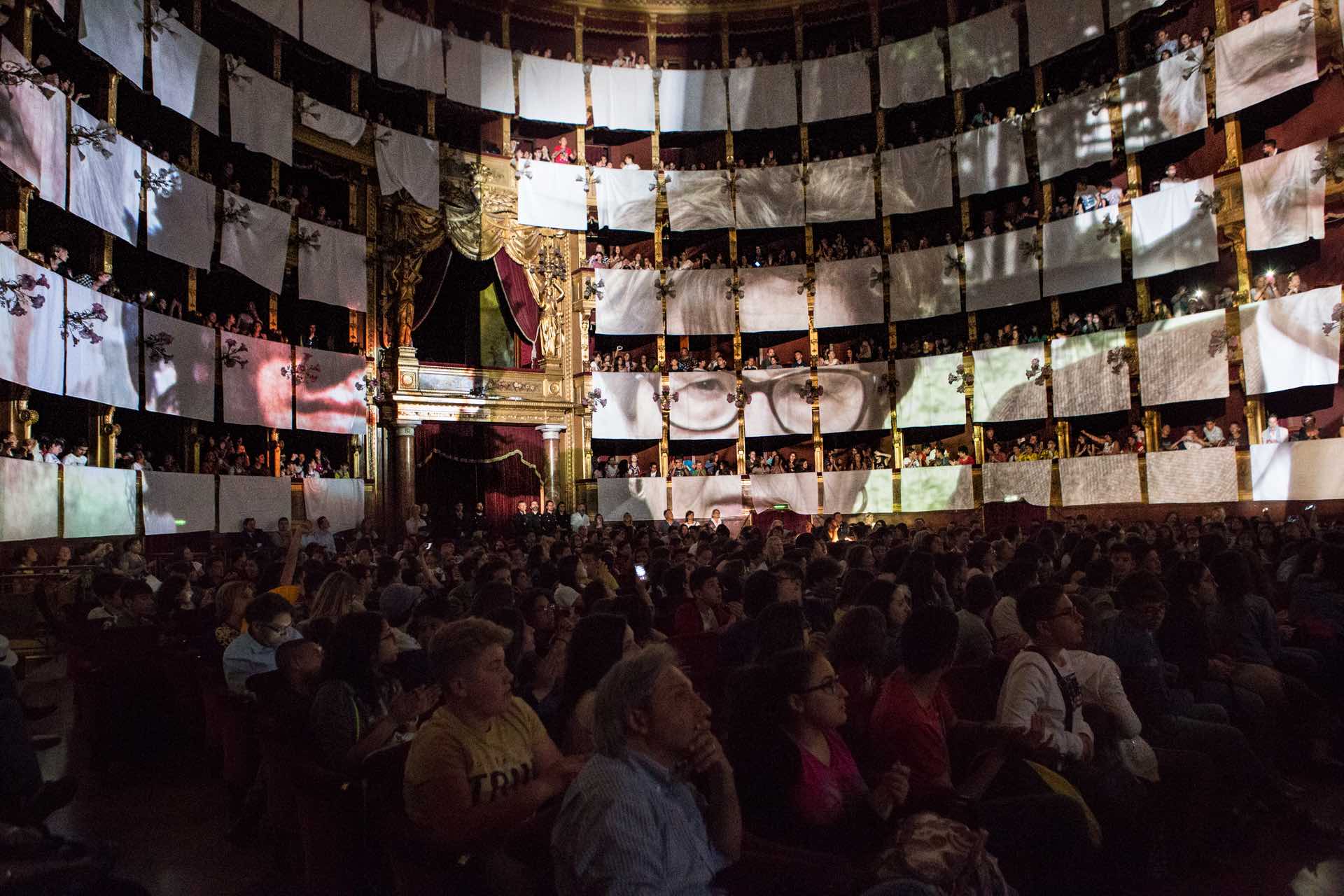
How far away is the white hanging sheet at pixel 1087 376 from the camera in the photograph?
2247cm

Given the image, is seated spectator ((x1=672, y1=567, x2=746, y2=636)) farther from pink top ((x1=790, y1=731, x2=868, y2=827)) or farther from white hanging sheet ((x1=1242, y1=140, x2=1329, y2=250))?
white hanging sheet ((x1=1242, y1=140, x2=1329, y2=250))

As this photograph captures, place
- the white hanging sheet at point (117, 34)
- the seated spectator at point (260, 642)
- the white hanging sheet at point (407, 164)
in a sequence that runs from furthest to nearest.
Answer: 1. the white hanging sheet at point (407, 164)
2. the white hanging sheet at point (117, 34)
3. the seated spectator at point (260, 642)

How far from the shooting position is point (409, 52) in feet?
80.1

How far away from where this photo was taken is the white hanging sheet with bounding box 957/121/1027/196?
24312 mm

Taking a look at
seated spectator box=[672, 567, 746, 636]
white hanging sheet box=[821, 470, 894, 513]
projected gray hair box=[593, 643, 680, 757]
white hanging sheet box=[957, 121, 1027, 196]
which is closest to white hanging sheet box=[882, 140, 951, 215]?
white hanging sheet box=[957, 121, 1027, 196]

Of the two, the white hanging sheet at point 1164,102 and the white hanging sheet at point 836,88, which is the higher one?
the white hanging sheet at point 836,88

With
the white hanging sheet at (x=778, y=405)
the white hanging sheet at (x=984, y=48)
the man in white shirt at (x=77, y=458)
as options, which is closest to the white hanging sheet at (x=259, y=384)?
the man in white shirt at (x=77, y=458)

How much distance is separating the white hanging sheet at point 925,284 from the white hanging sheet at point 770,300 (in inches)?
Result: 102

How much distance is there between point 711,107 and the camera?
90.9 feet

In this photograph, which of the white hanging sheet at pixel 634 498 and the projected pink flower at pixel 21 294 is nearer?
the projected pink flower at pixel 21 294

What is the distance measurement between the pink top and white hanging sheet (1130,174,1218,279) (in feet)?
70.0

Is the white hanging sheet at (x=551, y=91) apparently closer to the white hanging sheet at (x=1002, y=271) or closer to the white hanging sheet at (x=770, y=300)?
the white hanging sheet at (x=770, y=300)

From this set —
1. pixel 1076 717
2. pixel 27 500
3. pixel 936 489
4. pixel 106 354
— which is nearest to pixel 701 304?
pixel 936 489

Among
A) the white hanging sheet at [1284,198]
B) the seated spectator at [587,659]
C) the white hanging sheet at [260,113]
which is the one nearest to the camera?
the seated spectator at [587,659]
